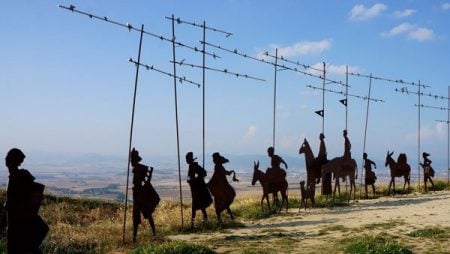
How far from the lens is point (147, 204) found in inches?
581

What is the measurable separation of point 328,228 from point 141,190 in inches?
212

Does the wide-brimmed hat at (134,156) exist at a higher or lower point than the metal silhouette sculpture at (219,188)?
higher

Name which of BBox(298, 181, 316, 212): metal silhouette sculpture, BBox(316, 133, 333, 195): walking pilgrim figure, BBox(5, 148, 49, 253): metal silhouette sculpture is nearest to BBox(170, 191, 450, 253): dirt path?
BBox(298, 181, 316, 212): metal silhouette sculpture

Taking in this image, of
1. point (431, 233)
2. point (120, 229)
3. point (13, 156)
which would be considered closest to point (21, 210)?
point (13, 156)

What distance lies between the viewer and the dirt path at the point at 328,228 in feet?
42.0

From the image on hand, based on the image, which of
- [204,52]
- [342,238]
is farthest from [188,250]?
[204,52]

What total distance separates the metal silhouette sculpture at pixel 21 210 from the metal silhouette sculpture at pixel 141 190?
13.0ft

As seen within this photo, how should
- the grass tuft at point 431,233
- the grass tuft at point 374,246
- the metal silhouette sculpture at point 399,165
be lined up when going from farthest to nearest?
the metal silhouette sculpture at point 399,165, the grass tuft at point 431,233, the grass tuft at point 374,246

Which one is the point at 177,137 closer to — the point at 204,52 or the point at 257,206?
the point at 204,52

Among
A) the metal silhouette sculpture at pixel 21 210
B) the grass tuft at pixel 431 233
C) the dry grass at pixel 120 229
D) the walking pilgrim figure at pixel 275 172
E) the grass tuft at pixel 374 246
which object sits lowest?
the dry grass at pixel 120 229

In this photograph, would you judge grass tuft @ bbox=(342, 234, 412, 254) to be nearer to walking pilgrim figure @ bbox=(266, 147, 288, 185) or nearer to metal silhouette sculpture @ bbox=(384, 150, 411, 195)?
walking pilgrim figure @ bbox=(266, 147, 288, 185)

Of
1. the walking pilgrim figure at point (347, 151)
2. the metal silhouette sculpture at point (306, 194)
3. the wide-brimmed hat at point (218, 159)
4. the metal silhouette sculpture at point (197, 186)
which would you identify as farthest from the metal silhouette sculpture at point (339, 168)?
the metal silhouette sculpture at point (197, 186)

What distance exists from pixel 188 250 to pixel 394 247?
4.52 m

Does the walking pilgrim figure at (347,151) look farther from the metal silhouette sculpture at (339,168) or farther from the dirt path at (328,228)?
the dirt path at (328,228)
